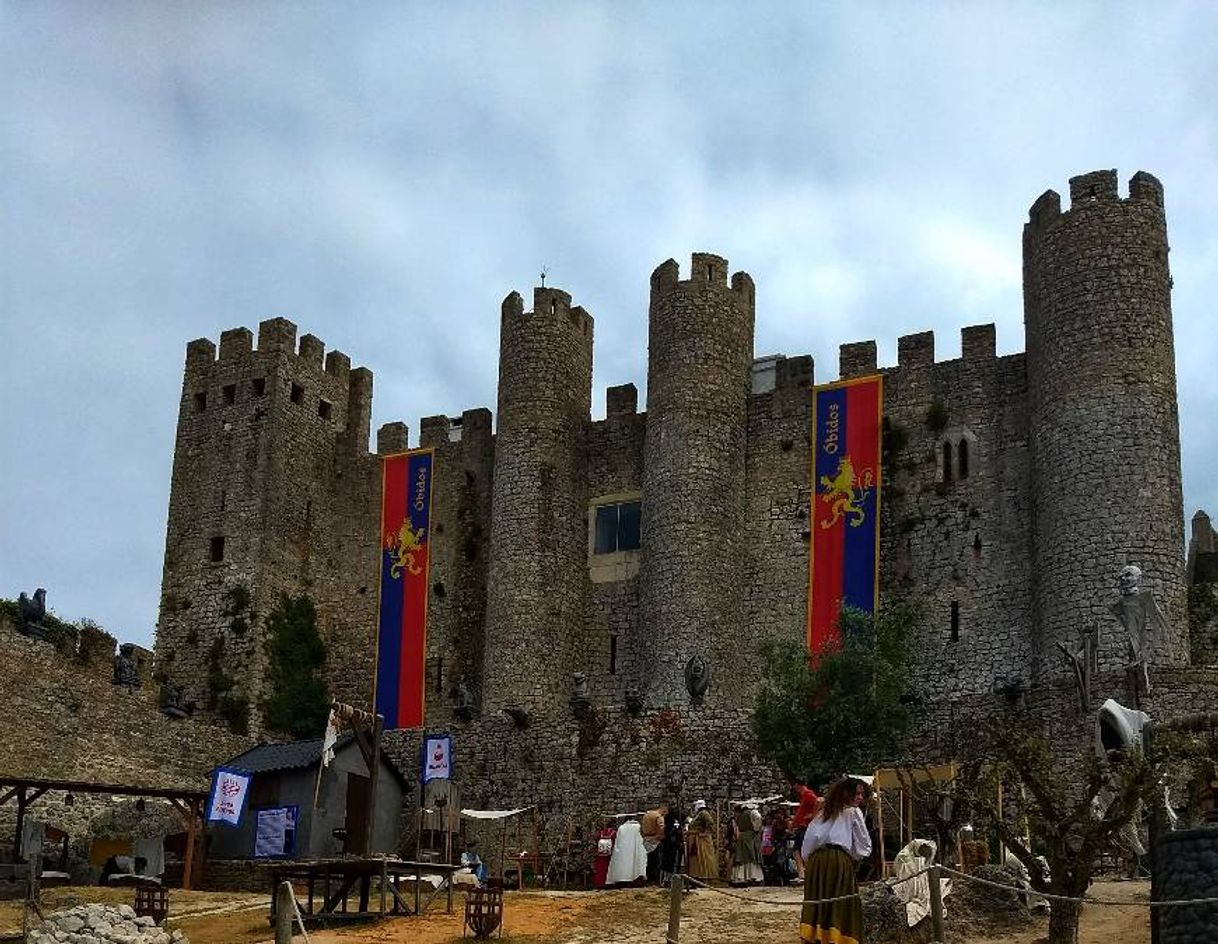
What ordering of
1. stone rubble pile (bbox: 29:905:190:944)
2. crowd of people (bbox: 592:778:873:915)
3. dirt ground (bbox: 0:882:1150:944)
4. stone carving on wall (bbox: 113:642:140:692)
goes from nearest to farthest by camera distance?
stone rubble pile (bbox: 29:905:190:944), dirt ground (bbox: 0:882:1150:944), crowd of people (bbox: 592:778:873:915), stone carving on wall (bbox: 113:642:140:692)

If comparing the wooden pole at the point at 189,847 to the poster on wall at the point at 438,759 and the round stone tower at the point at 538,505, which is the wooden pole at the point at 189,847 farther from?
the round stone tower at the point at 538,505

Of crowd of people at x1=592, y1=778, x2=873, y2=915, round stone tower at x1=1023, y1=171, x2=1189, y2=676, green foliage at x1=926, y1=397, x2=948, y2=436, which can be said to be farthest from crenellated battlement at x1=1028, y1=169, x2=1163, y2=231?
crowd of people at x1=592, y1=778, x2=873, y2=915

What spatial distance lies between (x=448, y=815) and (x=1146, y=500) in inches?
533

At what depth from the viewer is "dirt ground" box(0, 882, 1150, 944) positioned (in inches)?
724

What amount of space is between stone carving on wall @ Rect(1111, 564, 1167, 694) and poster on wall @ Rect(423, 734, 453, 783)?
11.6 meters

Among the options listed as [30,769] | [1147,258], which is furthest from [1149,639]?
[30,769]

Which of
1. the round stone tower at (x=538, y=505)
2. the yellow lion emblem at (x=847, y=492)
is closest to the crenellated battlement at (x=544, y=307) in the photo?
the round stone tower at (x=538, y=505)

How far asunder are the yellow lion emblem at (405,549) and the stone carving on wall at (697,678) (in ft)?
29.8

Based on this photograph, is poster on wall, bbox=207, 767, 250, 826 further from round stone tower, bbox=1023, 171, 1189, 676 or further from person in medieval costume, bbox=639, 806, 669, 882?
round stone tower, bbox=1023, 171, 1189, 676

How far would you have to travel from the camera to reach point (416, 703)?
4050cm

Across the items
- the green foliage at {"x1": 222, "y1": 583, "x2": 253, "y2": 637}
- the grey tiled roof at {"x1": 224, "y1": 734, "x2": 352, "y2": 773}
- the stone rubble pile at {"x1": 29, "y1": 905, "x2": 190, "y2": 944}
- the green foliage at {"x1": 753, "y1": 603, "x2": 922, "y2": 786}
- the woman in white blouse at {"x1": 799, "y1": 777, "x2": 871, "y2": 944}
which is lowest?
the stone rubble pile at {"x1": 29, "y1": 905, "x2": 190, "y2": 944}

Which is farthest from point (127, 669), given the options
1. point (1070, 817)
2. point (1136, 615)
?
point (1070, 817)

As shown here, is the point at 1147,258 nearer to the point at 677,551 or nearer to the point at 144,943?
the point at 677,551

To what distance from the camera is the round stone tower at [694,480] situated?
36.0m
